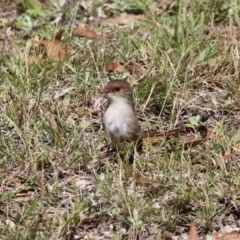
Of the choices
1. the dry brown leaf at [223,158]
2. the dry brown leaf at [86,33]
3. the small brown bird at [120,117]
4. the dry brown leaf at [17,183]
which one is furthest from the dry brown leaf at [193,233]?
the dry brown leaf at [86,33]

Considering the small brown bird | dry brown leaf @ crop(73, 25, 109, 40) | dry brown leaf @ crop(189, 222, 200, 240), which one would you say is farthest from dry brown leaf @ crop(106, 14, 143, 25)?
dry brown leaf @ crop(189, 222, 200, 240)

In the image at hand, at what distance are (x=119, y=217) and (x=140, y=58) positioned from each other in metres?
2.31

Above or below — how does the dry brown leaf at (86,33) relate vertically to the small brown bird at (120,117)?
below

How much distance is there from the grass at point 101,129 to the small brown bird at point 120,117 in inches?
6.3

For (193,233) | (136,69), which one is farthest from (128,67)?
(193,233)

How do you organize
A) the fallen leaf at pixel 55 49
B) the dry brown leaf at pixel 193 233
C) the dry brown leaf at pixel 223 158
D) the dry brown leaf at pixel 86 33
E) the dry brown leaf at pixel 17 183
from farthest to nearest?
the dry brown leaf at pixel 86 33 → the fallen leaf at pixel 55 49 → the dry brown leaf at pixel 223 158 → the dry brown leaf at pixel 17 183 → the dry brown leaf at pixel 193 233

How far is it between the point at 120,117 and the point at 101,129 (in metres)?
0.52

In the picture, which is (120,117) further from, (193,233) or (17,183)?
(193,233)

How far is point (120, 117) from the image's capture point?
662 cm

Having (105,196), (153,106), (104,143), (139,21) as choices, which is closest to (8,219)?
(105,196)

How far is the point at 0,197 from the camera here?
6176mm

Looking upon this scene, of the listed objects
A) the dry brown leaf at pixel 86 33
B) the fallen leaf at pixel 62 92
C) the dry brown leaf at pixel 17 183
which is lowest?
the dry brown leaf at pixel 86 33

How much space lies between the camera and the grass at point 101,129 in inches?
237

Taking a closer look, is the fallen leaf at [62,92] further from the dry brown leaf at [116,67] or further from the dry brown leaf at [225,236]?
the dry brown leaf at [225,236]
